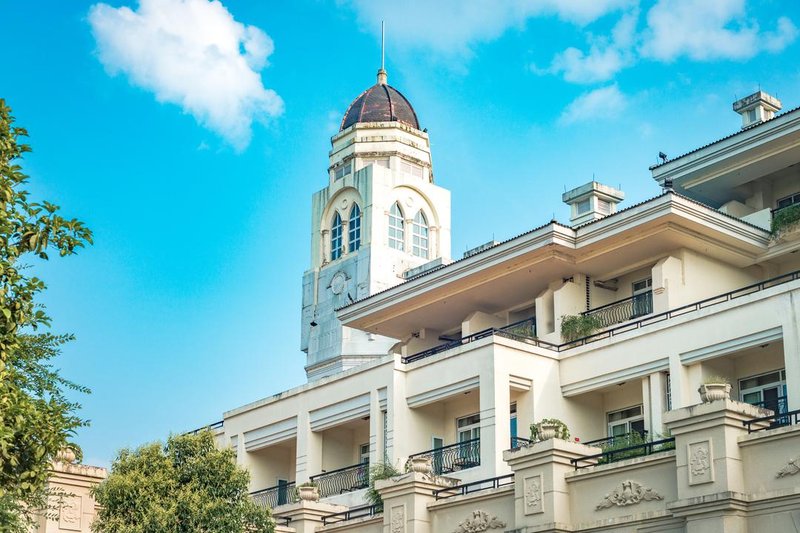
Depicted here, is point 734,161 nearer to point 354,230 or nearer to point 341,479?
point 341,479

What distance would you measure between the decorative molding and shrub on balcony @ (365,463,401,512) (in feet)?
3.57

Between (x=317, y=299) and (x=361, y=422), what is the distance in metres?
27.2

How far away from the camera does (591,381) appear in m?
35.3

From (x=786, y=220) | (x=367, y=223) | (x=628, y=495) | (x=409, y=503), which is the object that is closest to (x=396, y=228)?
(x=367, y=223)

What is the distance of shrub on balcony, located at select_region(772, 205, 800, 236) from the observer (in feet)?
121

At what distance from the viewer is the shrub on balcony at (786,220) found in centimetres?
3681

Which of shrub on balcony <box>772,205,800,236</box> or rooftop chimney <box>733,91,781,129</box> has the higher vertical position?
rooftop chimney <box>733,91,781,129</box>

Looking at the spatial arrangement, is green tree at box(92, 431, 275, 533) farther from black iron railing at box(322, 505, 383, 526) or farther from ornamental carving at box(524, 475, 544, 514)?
ornamental carving at box(524, 475, 544, 514)

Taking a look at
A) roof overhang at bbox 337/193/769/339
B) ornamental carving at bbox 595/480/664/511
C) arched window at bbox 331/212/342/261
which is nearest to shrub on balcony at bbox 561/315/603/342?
roof overhang at bbox 337/193/769/339

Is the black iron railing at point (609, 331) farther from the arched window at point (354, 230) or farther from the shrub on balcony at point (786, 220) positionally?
the arched window at point (354, 230)

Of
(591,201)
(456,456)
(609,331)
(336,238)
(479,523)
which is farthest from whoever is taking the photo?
(336,238)

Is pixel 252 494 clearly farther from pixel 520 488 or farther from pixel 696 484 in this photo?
pixel 696 484

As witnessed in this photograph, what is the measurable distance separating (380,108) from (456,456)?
34790mm

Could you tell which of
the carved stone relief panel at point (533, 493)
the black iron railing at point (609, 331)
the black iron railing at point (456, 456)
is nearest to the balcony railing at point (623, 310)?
the black iron railing at point (609, 331)
